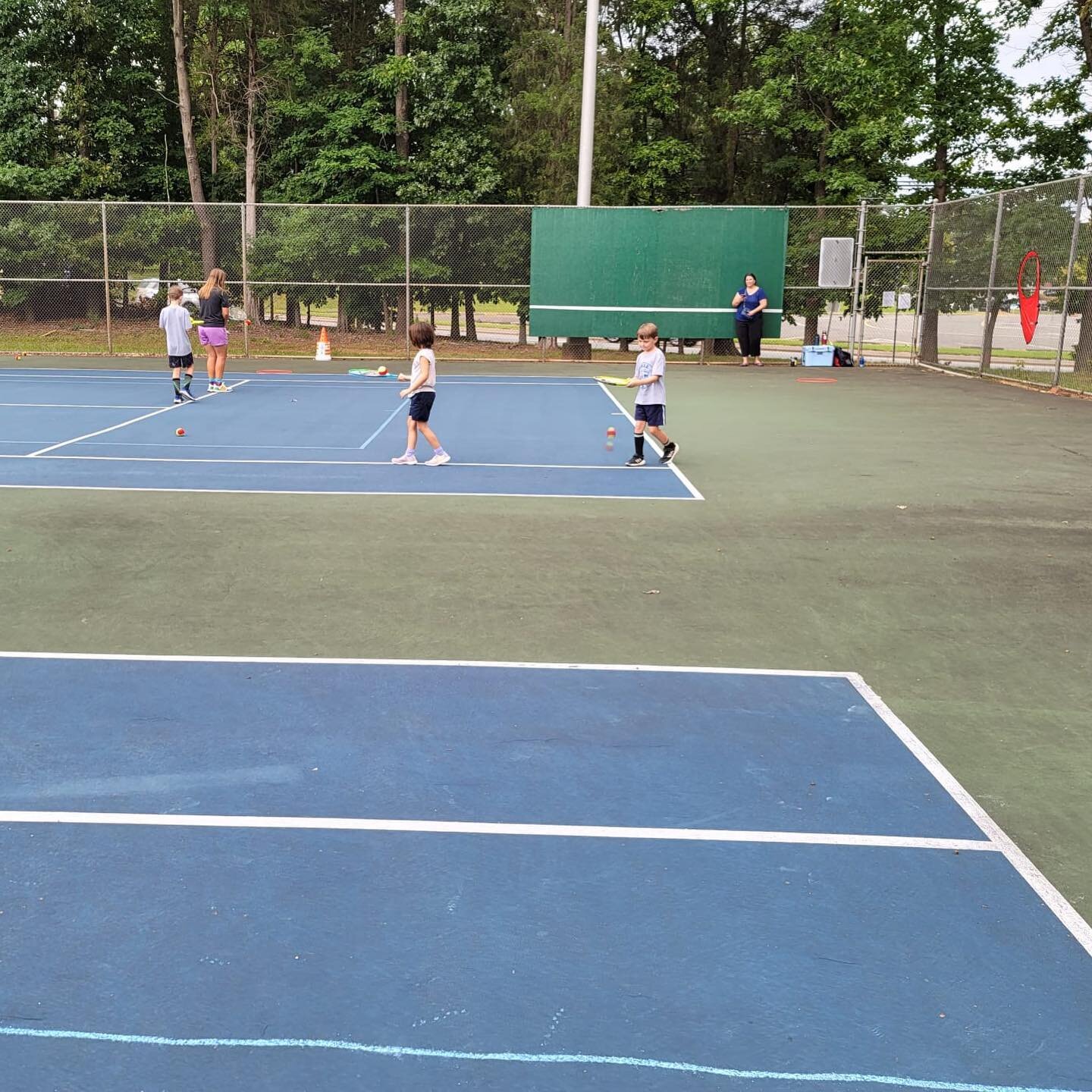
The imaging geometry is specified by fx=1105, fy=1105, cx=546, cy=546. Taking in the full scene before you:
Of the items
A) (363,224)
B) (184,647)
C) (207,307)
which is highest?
(363,224)

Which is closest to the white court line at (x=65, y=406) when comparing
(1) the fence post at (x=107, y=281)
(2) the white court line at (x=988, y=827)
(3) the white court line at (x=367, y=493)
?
Result: (3) the white court line at (x=367, y=493)

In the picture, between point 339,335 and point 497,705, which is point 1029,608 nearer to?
point 497,705

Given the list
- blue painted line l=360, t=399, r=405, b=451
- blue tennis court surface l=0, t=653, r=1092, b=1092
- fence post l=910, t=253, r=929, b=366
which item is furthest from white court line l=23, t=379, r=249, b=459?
fence post l=910, t=253, r=929, b=366

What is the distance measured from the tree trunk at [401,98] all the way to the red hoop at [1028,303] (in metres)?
18.2

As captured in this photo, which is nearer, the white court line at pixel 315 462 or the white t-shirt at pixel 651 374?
the white t-shirt at pixel 651 374

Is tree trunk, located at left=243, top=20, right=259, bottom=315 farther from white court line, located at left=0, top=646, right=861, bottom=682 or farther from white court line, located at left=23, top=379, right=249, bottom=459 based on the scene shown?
white court line, located at left=0, top=646, right=861, bottom=682

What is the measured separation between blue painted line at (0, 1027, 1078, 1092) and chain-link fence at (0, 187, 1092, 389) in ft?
75.8

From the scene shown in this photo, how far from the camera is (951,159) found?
30250 mm

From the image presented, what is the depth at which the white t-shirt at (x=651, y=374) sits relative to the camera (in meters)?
11.8

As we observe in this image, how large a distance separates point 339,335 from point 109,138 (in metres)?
12.8

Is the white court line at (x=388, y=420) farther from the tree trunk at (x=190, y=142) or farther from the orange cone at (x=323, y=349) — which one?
the tree trunk at (x=190, y=142)

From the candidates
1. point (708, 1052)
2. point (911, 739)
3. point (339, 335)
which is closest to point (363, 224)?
point (339, 335)

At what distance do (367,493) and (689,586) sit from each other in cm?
428

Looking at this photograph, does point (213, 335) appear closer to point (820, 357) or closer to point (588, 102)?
point (588, 102)
